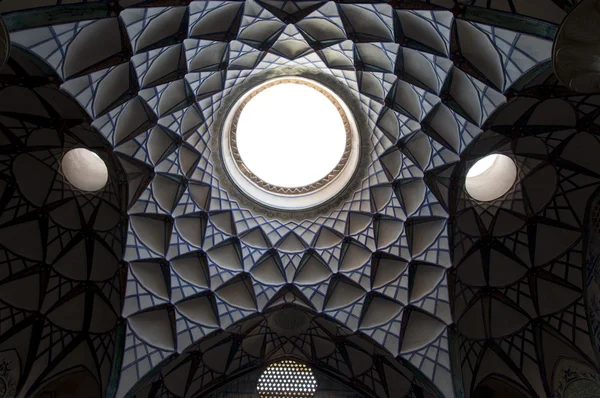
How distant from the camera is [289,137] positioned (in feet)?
89.0

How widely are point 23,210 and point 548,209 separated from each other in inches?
716

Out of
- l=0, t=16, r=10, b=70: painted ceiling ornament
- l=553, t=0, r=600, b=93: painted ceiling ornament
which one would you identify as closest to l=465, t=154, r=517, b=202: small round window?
l=553, t=0, r=600, b=93: painted ceiling ornament

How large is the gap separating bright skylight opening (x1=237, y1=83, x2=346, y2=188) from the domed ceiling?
2.50 meters

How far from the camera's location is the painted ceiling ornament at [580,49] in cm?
1111

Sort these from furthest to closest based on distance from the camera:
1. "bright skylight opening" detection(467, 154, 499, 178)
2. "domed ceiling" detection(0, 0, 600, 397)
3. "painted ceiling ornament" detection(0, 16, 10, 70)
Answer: "bright skylight opening" detection(467, 154, 499, 178) < "domed ceiling" detection(0, 0, 600, 397) < "painted ceiling ornament" detection(0, 16, 10, 70)

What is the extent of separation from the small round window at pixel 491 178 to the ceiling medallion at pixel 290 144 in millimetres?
4517

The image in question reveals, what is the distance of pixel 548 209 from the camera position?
792 inches

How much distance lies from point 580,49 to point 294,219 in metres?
13.6

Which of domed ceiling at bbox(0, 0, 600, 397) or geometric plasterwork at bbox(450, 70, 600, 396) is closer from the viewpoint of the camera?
domed ceiling at bbox(0, 0, 600, 397)

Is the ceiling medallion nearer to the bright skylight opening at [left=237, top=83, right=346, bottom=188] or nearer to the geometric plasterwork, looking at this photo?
the bright skylight opening at [left=237, top=83, right=346, bottom=188]

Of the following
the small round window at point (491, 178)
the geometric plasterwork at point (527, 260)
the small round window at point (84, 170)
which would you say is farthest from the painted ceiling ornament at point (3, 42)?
the small round window at point (491, 178)

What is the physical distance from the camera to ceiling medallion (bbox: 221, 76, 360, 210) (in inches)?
875

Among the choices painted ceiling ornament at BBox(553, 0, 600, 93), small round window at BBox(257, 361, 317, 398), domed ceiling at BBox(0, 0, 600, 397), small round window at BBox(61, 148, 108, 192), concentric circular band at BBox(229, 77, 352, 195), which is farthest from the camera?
small round window at BBox(257, 361, 317, 398)

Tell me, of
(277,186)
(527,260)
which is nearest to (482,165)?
(527,260)
